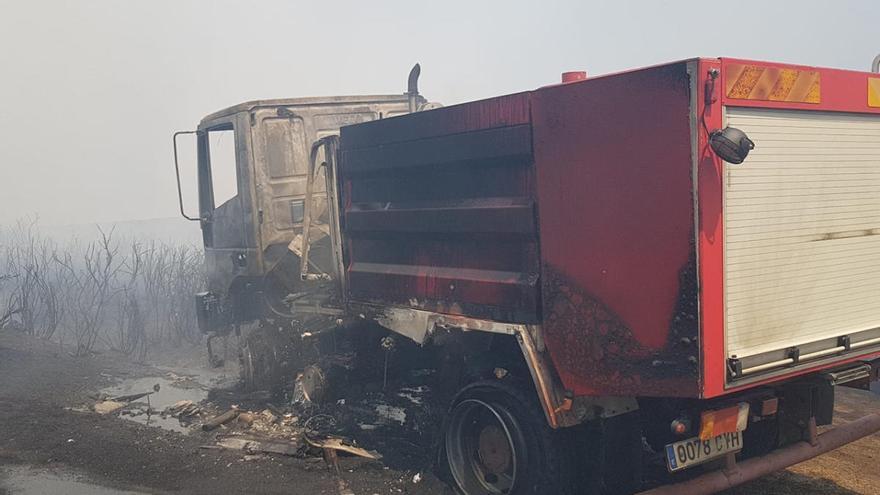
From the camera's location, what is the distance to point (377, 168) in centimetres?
478

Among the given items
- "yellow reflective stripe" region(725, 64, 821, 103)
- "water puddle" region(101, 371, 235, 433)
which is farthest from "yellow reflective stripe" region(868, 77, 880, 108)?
"water puddle" region(101, 371, 235, 433)

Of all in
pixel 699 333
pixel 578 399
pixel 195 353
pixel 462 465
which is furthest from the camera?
pixel 195 353

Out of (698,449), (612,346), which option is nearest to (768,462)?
(698,449)

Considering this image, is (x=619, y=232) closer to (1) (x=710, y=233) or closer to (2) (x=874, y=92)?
(1) (x=710, y=233)

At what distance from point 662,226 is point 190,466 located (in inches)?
158

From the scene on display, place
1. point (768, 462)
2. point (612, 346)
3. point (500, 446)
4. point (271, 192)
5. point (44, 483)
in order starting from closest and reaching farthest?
point (612, 346), point (768, 462), point (500, 446), point (44, 483), point (271, 192)

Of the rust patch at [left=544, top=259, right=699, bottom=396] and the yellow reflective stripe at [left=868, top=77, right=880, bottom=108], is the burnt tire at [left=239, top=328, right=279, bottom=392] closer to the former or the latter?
the rust patch at [left=544, top=259, right=699, bottom=396]

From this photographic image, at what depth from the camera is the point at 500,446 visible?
12.8ft

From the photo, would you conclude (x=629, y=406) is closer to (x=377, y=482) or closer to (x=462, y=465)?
(x=462, y=465)

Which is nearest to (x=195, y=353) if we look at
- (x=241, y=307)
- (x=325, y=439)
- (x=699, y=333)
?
(x=241, y=307)

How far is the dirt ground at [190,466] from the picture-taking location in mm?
4371

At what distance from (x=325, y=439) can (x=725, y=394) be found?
323cm

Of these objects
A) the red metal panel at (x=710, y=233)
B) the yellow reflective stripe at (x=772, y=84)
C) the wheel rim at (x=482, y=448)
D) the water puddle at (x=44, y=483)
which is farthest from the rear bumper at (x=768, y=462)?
the water puddle at (x=44, y=483)

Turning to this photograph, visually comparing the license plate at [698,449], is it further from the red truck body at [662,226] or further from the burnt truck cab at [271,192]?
the burnt truck cab at [271,192]
